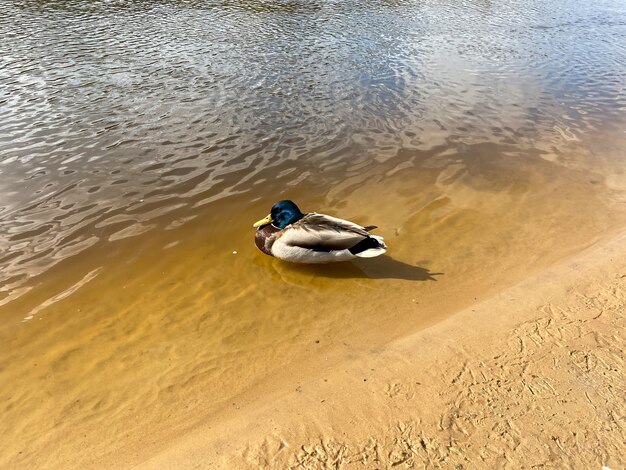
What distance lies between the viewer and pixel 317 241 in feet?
20.0

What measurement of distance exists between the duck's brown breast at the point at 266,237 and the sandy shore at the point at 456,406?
2.09 meters

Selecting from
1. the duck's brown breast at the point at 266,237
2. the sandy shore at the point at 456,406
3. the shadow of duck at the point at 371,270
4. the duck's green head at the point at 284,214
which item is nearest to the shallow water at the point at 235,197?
the shadow of duck at the point at 371,270

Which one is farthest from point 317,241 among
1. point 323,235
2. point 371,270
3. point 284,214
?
point 371,270

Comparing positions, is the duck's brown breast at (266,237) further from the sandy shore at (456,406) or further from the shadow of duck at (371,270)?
the sandy shore at (456,406)

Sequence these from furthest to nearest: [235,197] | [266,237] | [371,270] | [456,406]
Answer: [235,197] → [266,237] → [371,270] → [456,406]

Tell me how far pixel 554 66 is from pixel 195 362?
15.2 metres

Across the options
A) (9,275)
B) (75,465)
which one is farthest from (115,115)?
(75,465)

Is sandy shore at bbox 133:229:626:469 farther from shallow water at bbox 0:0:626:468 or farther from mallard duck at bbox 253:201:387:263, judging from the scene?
mallard duck at bbox 253:201:387:263

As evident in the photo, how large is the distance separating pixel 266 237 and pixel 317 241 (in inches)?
29.8

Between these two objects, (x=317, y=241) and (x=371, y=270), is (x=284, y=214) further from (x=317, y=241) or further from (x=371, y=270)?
(x=371, y=270)

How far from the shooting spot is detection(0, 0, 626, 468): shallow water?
487 cm

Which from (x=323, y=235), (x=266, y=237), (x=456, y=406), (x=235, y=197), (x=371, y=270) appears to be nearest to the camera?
(x=456, y=406)

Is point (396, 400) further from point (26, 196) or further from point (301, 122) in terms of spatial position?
point (301, 122)

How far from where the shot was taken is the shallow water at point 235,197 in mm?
4867
